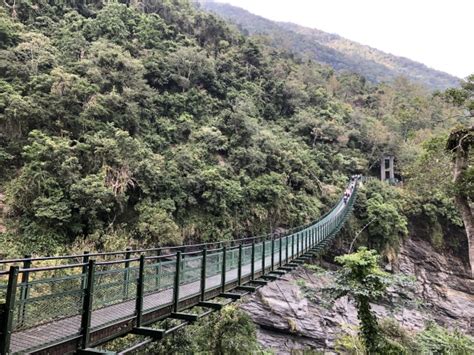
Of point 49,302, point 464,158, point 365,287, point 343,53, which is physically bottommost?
point 365,287

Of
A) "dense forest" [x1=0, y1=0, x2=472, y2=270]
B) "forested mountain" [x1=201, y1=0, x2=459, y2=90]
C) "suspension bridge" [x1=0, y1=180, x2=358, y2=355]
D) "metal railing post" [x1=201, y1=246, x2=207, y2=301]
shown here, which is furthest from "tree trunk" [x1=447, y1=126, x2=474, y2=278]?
"forested mountain" [x1=201, y1=0, x2=459, y2=90]

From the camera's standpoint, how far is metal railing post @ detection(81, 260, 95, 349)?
8.59 ft

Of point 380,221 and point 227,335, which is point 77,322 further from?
point 380,221

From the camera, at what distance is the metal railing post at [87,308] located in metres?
2.62

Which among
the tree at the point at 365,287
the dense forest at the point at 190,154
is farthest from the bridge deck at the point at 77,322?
the tree at the point at 365,287

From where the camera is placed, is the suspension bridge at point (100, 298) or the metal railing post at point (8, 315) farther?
the suspension bridge at point (100, 298)

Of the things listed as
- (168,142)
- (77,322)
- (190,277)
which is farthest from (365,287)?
(168,142)

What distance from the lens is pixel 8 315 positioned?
204 cm

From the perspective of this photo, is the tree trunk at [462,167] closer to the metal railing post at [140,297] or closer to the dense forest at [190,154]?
the dense forest at [190,154]

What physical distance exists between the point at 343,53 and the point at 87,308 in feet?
266

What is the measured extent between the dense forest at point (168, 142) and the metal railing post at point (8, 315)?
728 cm

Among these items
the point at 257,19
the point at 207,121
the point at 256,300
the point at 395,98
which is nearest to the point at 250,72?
the point at 207,121

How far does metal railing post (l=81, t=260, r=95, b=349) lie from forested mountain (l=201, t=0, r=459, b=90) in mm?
61777

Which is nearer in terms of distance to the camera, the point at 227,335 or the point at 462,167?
the point at 462,167
